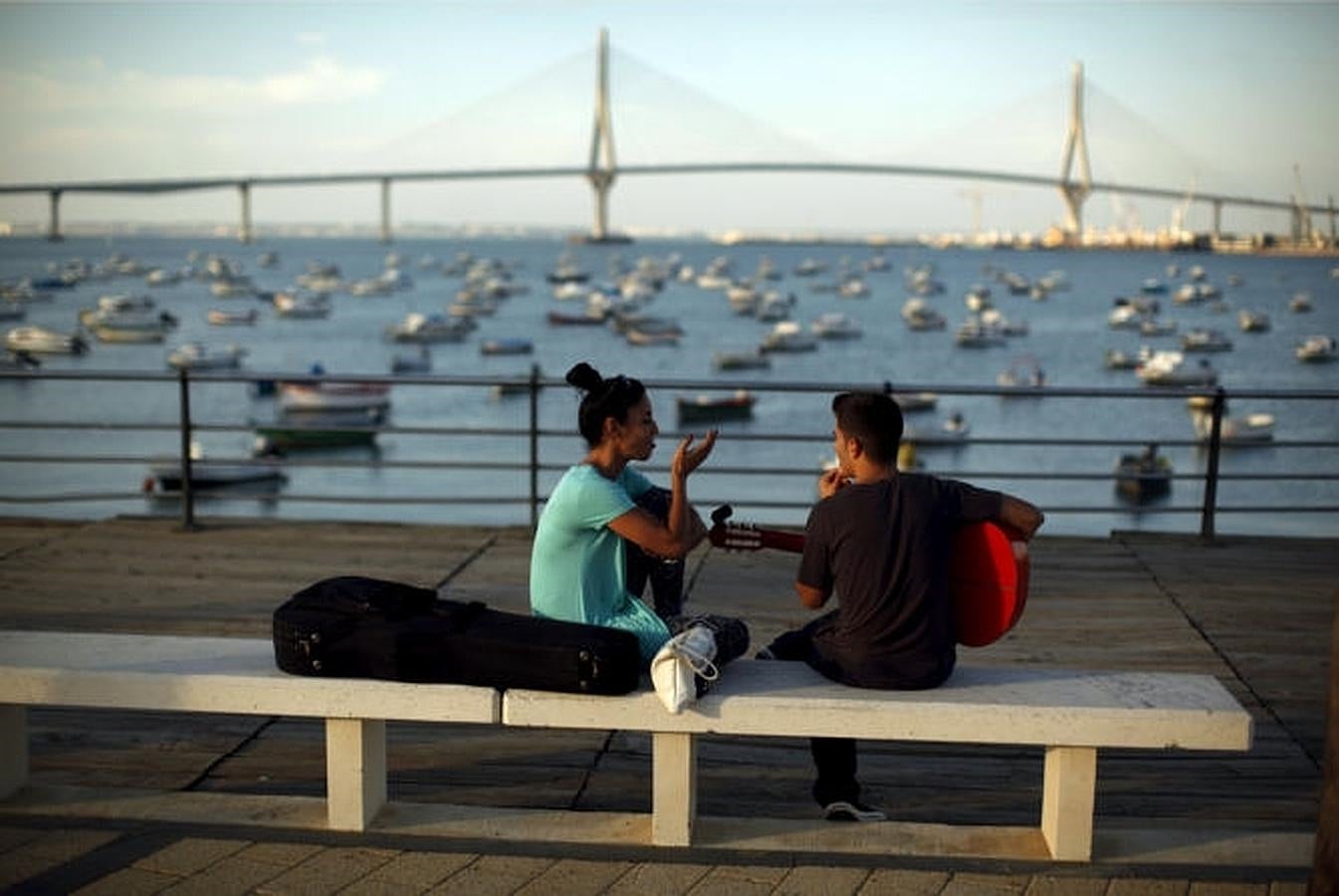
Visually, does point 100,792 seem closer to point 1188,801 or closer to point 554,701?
point 554,701

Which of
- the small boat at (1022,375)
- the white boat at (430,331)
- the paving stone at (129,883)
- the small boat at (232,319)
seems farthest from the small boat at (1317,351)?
the paving stone at (129,883)

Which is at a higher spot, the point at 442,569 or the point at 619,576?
the point at 619,576

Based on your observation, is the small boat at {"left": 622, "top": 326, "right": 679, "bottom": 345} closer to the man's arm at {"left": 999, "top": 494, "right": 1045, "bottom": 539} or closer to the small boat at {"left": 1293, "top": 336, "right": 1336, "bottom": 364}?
the small boat at {"left": 1293, "top": 336, "right": 1336, "bottom": 364}

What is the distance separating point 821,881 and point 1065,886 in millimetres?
596

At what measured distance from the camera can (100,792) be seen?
433 cm

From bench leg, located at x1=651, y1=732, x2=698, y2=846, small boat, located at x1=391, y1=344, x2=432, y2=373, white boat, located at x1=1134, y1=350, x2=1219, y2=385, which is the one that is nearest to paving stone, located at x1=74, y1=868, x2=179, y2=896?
bench leg, located at x1=651, y1=732, x2=698, y2=846

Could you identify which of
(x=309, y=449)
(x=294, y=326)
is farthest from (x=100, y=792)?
(x=294, y=326)

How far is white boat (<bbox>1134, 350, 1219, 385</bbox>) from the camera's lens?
167 feet

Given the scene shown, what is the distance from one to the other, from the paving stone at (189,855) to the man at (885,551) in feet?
5.33

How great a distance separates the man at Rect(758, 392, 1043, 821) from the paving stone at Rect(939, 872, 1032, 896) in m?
0.49

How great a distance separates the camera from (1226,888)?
373 centimetres

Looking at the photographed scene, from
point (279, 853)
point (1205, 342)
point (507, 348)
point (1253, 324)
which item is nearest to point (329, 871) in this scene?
point (279, 853)

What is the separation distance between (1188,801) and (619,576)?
6.12 feet

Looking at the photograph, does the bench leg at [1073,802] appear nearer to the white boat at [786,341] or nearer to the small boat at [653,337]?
the white boat at [786,341]
